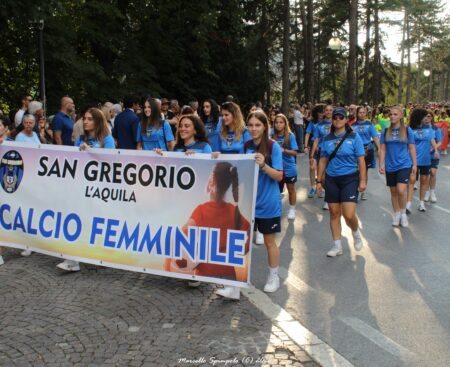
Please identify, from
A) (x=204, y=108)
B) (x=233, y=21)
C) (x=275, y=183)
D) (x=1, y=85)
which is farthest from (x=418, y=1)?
(x=275, y=183)

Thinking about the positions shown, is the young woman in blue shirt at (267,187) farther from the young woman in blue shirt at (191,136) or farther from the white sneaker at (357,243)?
the white sneaker at (357,243)

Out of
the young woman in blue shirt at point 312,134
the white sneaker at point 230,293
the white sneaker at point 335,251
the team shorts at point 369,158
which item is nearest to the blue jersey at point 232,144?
the white sneaker at point 335,251

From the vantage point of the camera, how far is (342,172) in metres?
6.99

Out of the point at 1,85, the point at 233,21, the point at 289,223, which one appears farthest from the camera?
the point at 233,21

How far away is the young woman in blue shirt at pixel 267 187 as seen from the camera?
5.42 metres

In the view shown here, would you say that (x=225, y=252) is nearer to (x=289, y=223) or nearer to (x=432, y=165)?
(x=289, y=223)

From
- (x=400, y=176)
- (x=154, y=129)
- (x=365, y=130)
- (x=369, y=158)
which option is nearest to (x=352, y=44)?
(x=369, y=158)

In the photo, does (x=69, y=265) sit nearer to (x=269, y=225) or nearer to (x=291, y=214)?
(x=269, y=225)

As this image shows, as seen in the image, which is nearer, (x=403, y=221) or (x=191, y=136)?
(x=191, y=136)

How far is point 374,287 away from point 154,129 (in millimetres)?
3782

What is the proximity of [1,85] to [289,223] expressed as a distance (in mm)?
14877

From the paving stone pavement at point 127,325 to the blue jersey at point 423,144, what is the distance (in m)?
5.93

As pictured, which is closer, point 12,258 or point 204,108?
point 12,258

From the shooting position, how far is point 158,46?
24.1 metres
